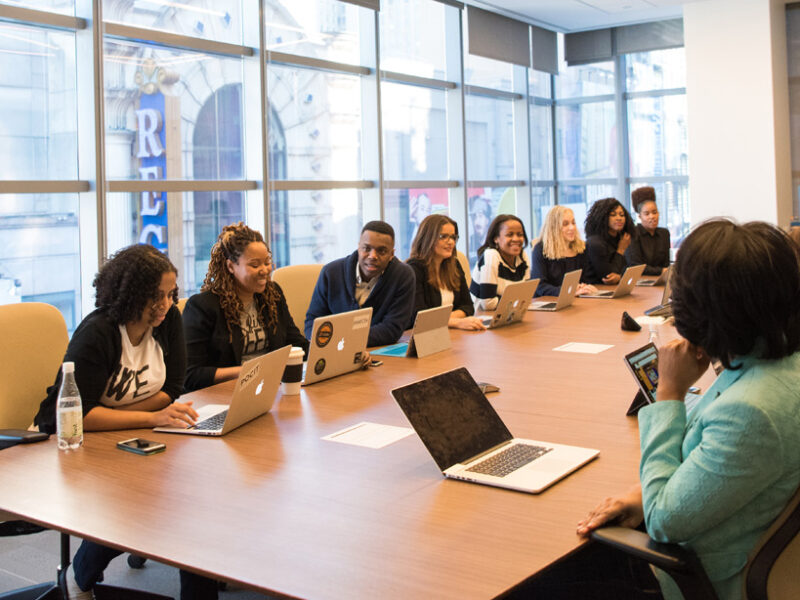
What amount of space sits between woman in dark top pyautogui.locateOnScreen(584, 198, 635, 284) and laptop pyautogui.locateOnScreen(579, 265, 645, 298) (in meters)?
0.63

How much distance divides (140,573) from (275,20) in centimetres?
439

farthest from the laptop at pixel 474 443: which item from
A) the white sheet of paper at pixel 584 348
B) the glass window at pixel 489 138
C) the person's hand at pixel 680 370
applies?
the glass window at pixel 489 138

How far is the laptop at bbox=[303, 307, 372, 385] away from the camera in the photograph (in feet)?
9.59

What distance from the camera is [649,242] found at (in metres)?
6.71

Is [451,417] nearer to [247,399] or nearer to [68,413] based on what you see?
[247,399]

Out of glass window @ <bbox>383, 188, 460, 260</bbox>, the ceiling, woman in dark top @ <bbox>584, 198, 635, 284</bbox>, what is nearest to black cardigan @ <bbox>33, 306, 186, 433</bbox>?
woman in dark top @ <bbox>584, 198, 635, 284</bbox>

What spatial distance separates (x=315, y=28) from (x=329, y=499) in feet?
18.1

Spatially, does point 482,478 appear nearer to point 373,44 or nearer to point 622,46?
point 373,44

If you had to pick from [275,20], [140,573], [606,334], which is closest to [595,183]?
[275,20]

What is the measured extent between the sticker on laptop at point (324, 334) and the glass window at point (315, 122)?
3.66 m

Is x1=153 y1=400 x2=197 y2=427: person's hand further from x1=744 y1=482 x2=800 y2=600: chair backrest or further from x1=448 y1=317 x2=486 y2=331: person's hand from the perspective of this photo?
x1=448 y1=317 x2=486 y2=331: person's hand

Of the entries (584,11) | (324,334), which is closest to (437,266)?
(324,334)

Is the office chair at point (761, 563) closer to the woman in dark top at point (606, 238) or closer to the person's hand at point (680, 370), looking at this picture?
the person's hand at point (680, 370)

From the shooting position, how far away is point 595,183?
1003 centimetres
